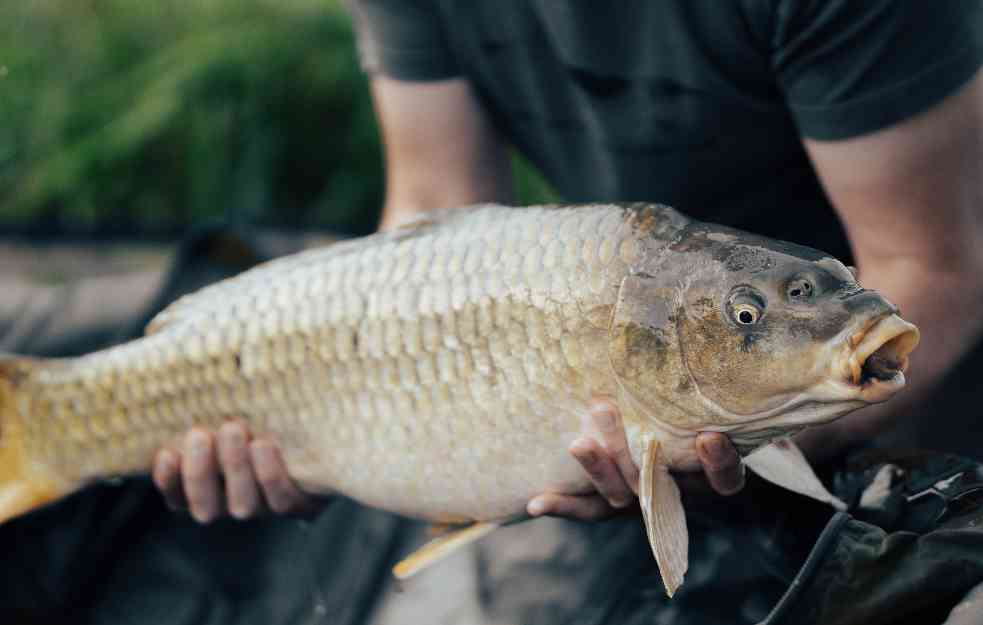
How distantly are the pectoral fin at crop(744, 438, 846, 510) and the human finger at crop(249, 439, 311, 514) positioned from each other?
0.54m

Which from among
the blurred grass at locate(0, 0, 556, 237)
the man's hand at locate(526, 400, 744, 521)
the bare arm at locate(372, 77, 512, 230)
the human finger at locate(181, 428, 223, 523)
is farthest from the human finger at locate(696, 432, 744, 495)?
the blurred grass at locate(0, 0, 556, 237)

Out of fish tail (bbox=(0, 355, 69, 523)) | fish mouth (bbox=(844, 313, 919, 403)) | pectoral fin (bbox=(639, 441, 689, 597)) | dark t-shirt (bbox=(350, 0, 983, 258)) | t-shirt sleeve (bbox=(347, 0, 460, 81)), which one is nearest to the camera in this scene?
fish mouth (bbox=(844, 313, 919, 403))

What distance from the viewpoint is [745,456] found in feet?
3.43

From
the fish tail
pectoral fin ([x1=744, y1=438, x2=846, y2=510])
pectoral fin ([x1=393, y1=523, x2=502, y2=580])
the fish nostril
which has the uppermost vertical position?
the fish nostril

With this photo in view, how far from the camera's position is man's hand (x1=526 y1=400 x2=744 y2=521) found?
39.2 inches

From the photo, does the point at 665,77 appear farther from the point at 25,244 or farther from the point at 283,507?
the point at 25,244

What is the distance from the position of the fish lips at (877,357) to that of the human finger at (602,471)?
261mm

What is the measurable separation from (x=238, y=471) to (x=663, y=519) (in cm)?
55

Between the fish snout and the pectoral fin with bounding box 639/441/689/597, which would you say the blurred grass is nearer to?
the pectoral fin with bounding box 639/441/689/597

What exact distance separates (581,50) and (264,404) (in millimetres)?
663

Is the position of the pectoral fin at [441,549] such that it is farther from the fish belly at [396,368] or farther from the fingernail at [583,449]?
the fingernail at [583,449]

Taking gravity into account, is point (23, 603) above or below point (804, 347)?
below

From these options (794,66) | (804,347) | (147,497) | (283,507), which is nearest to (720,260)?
(804,347)

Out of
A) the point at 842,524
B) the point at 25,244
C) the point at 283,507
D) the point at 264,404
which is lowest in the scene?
the point at 25,244
